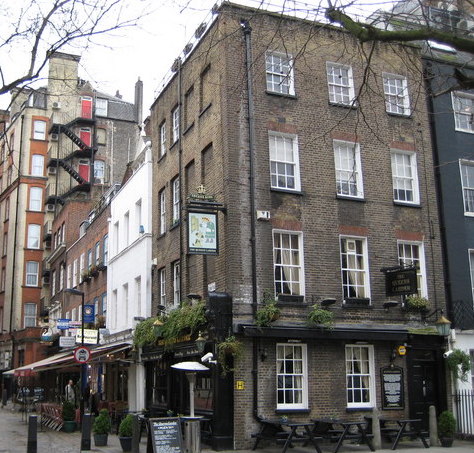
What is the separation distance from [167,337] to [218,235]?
4151 mm

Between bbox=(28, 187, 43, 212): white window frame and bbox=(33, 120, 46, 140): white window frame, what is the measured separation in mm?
4471

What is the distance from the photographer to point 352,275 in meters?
20.0

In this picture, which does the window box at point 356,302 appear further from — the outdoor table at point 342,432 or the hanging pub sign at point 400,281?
the outdoor table at point 342,432

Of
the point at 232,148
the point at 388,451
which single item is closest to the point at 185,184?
the point at 232,148

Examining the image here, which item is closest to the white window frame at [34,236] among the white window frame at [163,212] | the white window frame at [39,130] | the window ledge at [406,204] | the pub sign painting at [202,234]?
the white window frame at [39,130]

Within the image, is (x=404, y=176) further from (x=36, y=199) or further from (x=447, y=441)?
(x=36, y=199)

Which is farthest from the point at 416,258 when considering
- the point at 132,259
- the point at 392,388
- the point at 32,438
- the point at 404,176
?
the point at 32,438

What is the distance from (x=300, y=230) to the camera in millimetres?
19391

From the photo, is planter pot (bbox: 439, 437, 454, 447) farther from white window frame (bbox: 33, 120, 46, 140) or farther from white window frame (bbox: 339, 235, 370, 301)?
white window frame (bbox: 33, 120, 46, 140)

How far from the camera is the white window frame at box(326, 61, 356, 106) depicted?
21156 millimetres

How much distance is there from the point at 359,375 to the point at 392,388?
1069 mm

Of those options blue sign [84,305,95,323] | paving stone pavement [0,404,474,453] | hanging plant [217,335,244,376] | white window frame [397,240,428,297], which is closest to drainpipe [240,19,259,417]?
hanging plant [217,335,244,376]

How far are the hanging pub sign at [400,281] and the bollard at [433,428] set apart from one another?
335cm

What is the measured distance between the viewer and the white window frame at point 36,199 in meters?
56.2
